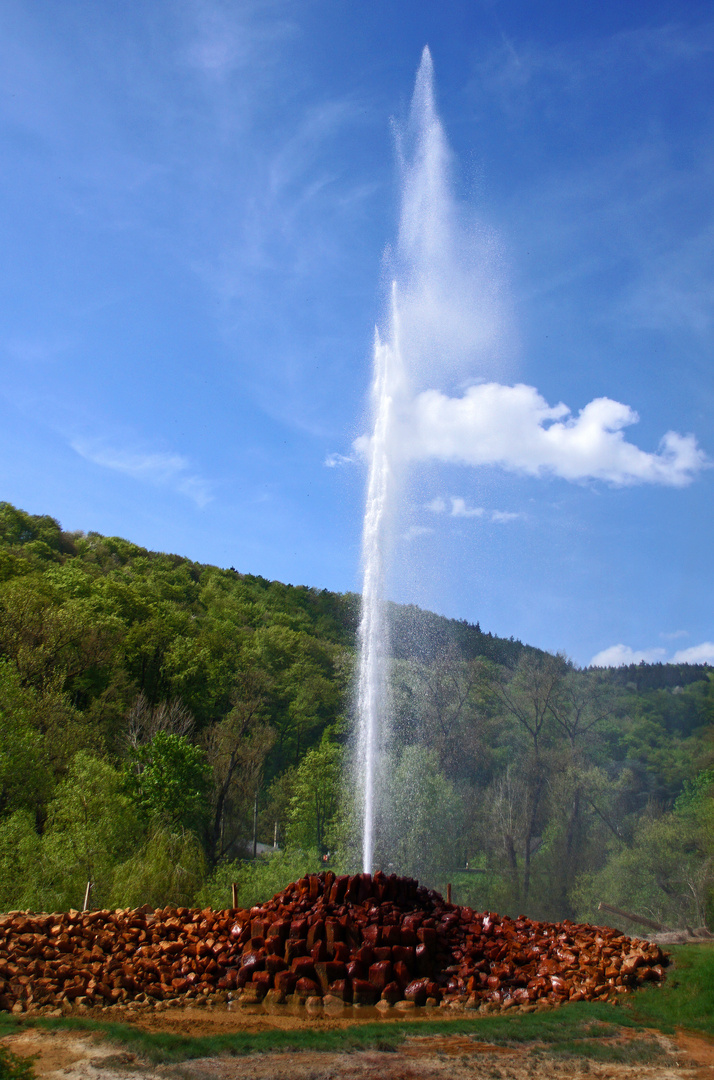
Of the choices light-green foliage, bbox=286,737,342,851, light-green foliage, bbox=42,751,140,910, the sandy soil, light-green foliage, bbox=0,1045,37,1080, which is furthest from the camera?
light-green foliage, bbox=286,737,342,851

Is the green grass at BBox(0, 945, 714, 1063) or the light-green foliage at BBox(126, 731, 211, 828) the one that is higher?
the light-green foliage at BBox(126, 731, 211, 828)

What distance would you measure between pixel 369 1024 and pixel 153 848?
17.9 meters

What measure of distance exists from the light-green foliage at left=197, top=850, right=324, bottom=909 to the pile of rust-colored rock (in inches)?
501

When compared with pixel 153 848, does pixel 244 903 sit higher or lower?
lower

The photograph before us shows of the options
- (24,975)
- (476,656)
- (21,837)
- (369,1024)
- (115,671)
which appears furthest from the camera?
(476,656)

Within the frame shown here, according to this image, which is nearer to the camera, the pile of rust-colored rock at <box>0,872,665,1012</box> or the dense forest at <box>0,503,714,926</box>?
the pile of rust-colored rock at <box>0,872,665,1012</box>

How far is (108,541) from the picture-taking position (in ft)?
356

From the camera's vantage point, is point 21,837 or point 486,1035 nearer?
point 486,1035

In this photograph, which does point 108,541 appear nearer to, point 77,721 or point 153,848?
point 77,721

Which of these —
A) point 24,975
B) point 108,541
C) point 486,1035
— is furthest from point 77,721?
point 108,541

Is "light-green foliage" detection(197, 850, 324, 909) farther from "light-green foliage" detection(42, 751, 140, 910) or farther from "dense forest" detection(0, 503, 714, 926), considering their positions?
"light-green foliage" detection(42, 751, 140, 910)

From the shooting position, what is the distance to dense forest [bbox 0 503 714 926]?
3073cm

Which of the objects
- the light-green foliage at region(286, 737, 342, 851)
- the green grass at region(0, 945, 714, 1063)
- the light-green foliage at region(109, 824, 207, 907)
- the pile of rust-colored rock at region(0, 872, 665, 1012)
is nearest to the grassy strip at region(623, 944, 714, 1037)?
the green grass at region(0, 945, 714, 1063)

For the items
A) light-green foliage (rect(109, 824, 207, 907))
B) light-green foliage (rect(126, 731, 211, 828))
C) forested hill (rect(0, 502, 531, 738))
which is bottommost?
light-green foliage (rect(109, 824, 207, 907))
